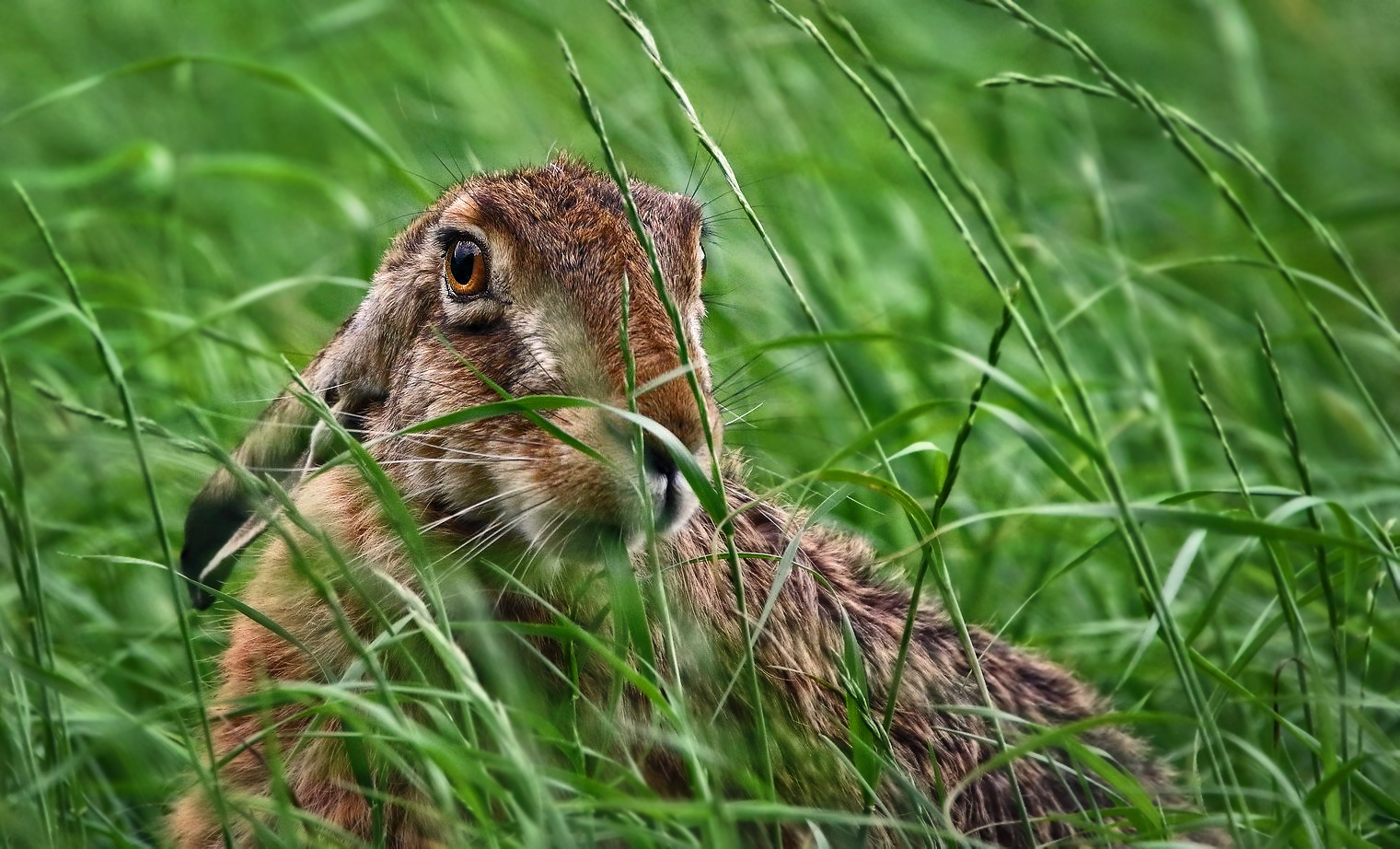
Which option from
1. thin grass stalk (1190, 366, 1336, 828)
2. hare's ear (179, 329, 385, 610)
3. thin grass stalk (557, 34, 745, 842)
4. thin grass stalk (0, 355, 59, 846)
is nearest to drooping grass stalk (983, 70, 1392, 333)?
thin grass stalk (1190, 366, 1336, 828)

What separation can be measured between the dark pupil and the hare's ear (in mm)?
421

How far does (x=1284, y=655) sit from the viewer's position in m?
3.73

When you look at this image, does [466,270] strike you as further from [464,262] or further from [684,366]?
[684,366]

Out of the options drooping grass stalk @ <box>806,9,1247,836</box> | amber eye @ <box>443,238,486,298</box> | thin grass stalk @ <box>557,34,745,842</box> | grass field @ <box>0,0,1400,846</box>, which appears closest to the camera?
drooping grass stalk @ <box>806,9,1247,836</box>

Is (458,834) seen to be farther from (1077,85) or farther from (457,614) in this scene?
(1077,85)

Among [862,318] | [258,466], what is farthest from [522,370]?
[862,318]

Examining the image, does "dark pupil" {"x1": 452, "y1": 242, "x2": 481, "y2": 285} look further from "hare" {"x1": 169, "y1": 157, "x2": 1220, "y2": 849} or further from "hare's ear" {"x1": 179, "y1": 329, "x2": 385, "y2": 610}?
"hare's ear" {"x1": 179, "y1": 329, "x2": 385, "y2": 610}

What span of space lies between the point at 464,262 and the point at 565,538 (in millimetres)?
712

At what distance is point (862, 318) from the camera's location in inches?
188

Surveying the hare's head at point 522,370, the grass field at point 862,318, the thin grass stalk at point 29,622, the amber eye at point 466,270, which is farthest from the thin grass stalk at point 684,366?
the thin grass stalk at point 29,622

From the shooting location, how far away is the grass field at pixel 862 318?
2402 millimetres

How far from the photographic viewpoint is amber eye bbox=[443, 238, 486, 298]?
2.99 m

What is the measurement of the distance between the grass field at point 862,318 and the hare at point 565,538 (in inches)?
6.6

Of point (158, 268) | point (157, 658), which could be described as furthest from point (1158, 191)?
point (157, 658)
